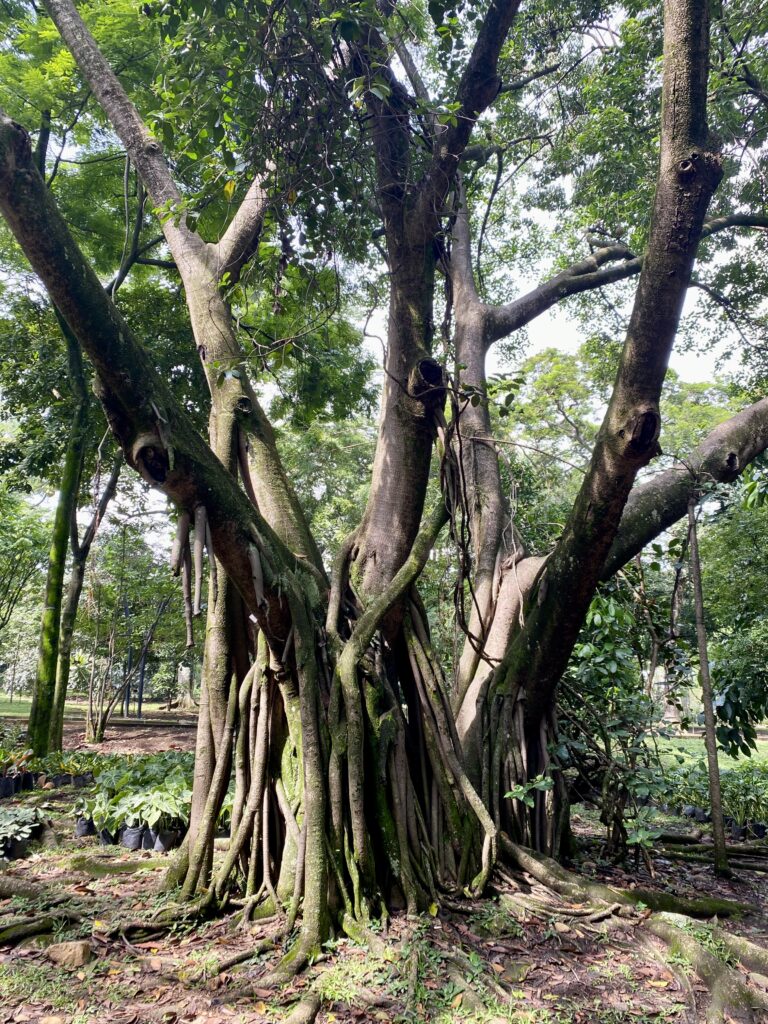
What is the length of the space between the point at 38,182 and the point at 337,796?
9.59 ft

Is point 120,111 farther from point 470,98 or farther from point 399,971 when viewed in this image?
point 399,971

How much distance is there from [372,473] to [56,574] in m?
5.36

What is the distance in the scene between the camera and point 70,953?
8.78 feet

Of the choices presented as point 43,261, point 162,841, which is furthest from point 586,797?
point 43,261

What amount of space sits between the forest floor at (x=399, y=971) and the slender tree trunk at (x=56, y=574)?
4.43 m

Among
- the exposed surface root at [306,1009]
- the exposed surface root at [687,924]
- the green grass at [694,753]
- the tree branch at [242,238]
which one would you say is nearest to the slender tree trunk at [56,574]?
the tree branch at [242,238]

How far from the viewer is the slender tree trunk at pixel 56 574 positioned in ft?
23.9

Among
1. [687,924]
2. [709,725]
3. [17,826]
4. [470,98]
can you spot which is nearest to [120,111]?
[470,98]

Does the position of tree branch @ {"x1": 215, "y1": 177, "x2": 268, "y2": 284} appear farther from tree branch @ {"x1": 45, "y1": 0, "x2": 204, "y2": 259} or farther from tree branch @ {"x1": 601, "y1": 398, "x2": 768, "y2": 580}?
tree branch @ {"x1": 601, "y1": 398, "x2": 768, "y2": 580}

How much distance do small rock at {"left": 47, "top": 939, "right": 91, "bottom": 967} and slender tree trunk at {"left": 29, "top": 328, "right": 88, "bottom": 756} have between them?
17.0 feet

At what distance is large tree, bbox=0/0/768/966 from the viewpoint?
2.74 m

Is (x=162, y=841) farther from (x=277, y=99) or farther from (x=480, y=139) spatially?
(x=480, y=139)

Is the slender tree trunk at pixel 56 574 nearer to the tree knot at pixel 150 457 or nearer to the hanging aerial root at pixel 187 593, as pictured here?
the hanging aerial root at pixel 187 593

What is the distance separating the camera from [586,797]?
5336 millimetres
